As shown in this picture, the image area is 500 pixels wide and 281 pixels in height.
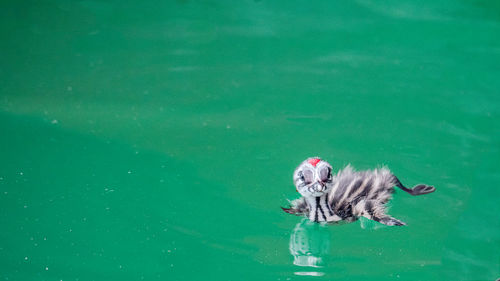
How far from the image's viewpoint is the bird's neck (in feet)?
6.15

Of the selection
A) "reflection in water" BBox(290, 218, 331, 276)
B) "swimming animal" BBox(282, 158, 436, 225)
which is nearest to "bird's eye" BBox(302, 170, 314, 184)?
"swimming animal" BBox(282, 158, 436, 225)

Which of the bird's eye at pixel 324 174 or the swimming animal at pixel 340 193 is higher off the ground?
the bird's eye at pixel 324 174

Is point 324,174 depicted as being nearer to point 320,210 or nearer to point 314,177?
point 314,177

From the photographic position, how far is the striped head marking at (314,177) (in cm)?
178

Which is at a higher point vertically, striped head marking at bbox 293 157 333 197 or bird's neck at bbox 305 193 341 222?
striped head marking at bbox 293 157 333 197

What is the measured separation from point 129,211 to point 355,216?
0.71 m

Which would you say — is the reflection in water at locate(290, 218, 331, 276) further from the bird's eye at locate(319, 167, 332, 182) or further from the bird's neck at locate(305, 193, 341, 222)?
the bird's eye at locate(319, 167, 332, 182)

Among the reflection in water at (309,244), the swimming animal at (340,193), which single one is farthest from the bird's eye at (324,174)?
the reflection in water at (309,244)

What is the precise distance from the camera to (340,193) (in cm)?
195

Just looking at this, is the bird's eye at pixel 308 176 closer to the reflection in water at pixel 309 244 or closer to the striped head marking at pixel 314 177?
the striped head marking at pixel 314 177

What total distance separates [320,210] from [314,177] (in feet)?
0.52

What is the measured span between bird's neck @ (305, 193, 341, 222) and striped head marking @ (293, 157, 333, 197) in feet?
0.22

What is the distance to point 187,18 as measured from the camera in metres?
3.19

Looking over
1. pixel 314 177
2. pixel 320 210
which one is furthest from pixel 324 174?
pixel 320 210
